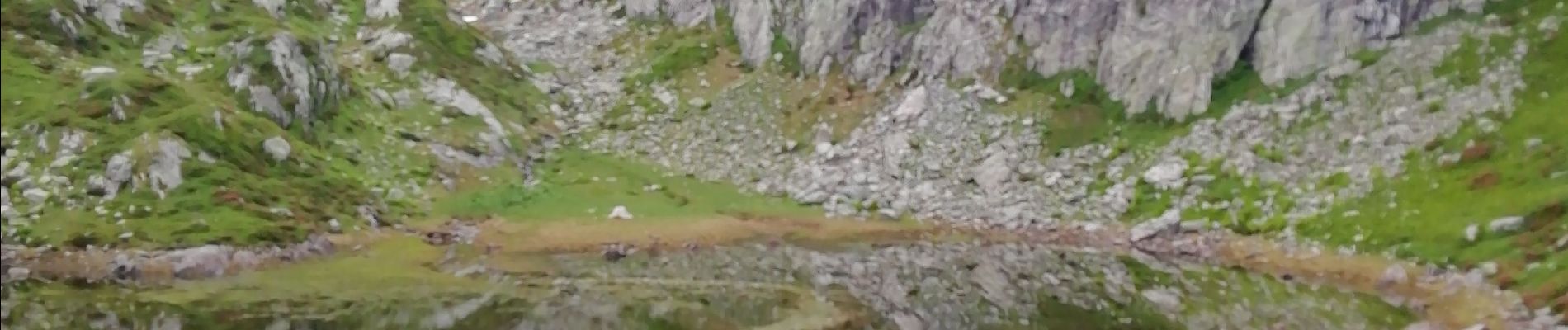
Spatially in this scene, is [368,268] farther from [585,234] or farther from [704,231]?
[704,231]

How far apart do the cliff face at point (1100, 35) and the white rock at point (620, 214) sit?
24.7 meters

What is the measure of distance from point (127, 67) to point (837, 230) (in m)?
43.5

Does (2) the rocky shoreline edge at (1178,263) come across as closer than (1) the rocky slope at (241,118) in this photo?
Yes

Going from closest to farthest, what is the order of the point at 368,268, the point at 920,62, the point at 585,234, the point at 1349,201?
the point at 368,268
the point at 1349,201
the point at 585,234
the point at 920,62

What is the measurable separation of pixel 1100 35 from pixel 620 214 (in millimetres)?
35052

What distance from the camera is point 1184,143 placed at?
210 feet

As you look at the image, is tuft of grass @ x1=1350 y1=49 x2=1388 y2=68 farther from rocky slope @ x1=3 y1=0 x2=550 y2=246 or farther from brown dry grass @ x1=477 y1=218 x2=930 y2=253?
rocky slope @ x1=3 y1=0 x2=550 y2=246

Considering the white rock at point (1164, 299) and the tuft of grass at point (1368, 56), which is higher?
→ the tuft of grass at point (1368, 56)

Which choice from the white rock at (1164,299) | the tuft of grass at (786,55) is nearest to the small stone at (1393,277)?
the white rock at (1164,299)

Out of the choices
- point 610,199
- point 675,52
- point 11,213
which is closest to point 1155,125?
point 610,199

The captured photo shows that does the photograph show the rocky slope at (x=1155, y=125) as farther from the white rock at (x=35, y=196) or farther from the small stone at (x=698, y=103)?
the white rock at (x=35, y=196)

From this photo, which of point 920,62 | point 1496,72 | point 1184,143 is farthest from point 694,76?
point 1496,72

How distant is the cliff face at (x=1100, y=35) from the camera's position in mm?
66500

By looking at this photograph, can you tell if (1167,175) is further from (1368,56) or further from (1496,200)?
(1496,200)
